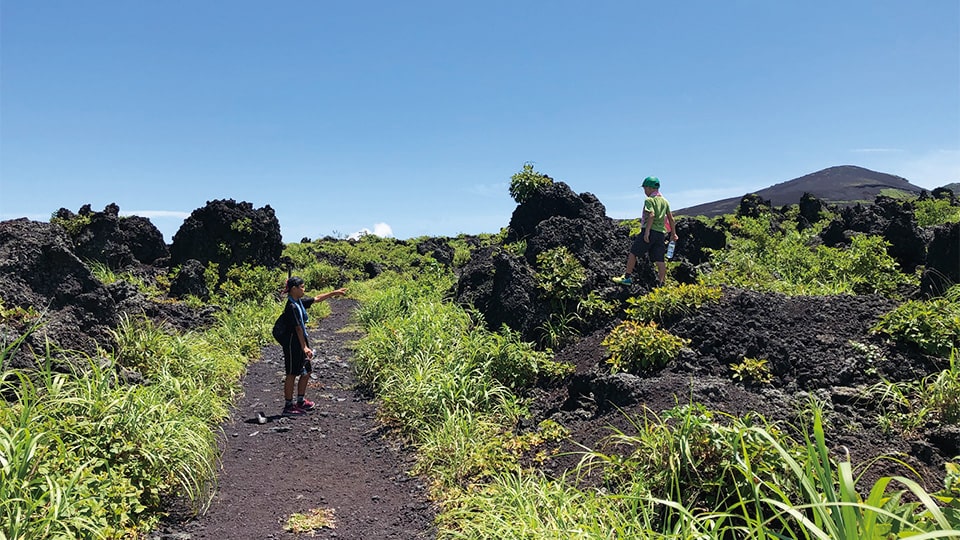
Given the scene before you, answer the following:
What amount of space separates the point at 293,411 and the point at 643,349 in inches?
180

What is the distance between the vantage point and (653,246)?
8719mm

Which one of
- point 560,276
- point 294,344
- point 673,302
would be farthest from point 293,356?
point 673,302

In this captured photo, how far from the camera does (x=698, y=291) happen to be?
7004mm

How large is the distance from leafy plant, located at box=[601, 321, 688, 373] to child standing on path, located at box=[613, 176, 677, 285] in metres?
2.38

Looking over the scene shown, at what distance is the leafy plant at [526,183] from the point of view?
12.2 m

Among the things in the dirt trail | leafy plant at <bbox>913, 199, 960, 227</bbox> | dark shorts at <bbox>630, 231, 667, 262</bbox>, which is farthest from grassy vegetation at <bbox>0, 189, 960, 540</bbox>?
leafy plant at <bbox>913, 199, 960, 227</bbox>

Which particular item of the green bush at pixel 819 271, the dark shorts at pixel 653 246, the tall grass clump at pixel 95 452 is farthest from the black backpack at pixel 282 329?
the green bush at pixel 819 271

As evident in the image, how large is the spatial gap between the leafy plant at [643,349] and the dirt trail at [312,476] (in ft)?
8.15

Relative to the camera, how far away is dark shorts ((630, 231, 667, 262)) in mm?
8617

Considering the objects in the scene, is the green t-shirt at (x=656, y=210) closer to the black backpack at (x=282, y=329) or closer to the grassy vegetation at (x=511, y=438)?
the grassy vegetation at (x=511, y=438)

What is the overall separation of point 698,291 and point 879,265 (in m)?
3.78

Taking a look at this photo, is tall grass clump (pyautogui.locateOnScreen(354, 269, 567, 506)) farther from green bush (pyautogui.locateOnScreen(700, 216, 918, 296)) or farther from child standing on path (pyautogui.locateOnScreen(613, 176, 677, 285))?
green bush (pyautogui.locateOnScreen(700, 216, 918, 296))

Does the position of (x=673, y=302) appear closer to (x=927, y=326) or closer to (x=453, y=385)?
(x=927, y=326)

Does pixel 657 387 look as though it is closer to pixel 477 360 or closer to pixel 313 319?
pixel 477 360
